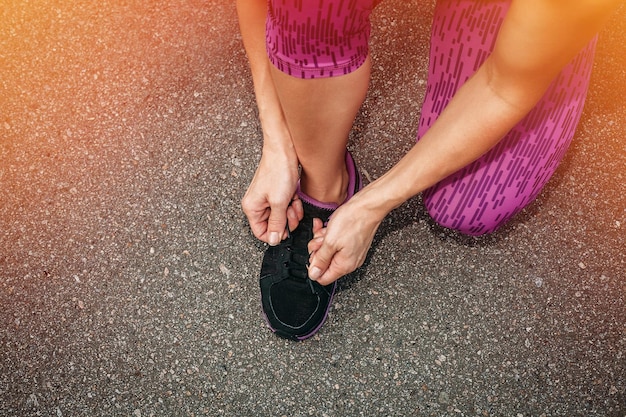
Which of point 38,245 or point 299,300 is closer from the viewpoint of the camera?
point 299,300

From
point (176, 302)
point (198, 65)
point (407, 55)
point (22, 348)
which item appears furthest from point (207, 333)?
point (407, 55)

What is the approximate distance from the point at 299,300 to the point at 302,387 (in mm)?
202

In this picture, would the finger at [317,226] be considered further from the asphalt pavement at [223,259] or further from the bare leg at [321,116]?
the asphalt pavement at [223,259]

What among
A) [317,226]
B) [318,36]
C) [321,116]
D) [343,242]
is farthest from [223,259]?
[318,36]

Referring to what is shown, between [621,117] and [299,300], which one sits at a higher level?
[621,117]

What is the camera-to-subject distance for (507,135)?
1077 millimetres

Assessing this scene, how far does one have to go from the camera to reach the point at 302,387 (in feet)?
4.32

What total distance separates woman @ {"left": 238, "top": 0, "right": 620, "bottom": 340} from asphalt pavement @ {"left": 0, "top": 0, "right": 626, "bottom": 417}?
0.15 m

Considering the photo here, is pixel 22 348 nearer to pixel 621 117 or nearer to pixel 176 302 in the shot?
pixel 176 302

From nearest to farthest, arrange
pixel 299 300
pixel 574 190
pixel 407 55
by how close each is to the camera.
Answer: pixel 299 300
pixel 574 190
pixel 407 55

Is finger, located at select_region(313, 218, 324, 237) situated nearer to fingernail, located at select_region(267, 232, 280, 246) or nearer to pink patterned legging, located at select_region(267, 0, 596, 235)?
fingernail, located at select_region(267, 232, 280, 246)

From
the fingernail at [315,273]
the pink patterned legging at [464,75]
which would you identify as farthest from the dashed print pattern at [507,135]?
the fingernail at [315,273]

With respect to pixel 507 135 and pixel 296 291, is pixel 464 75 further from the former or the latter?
pixel 296 291

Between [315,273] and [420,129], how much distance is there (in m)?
0.38
